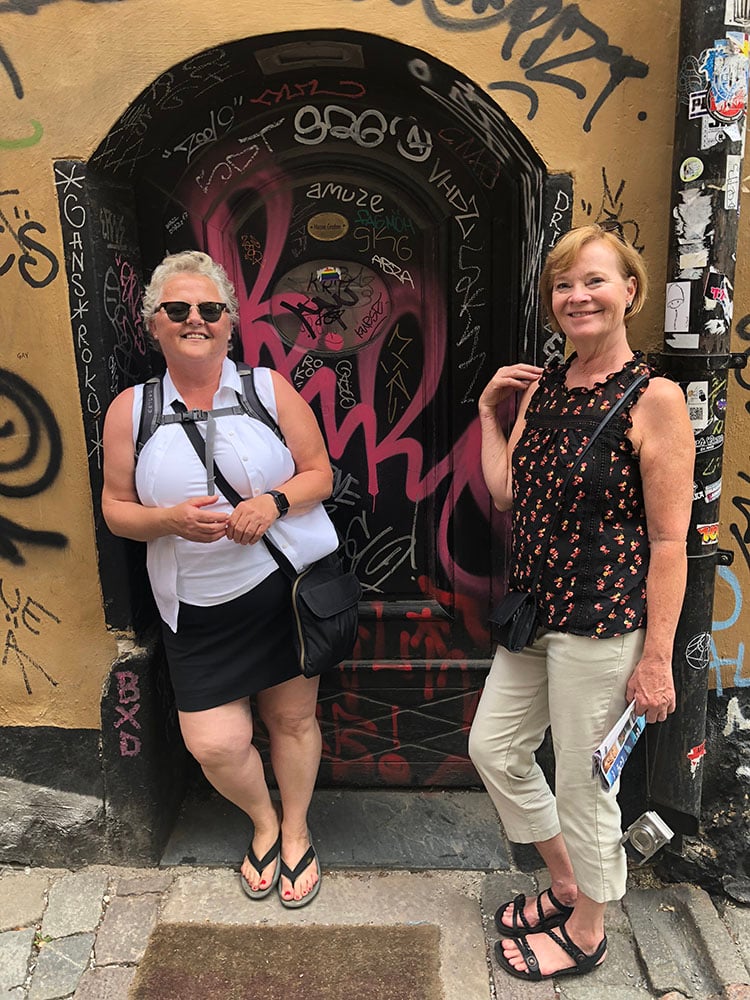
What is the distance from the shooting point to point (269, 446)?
2373mm

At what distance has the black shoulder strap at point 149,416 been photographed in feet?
7.75

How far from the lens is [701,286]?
87.4 inches

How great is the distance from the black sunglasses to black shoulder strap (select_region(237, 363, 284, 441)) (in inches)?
7.9

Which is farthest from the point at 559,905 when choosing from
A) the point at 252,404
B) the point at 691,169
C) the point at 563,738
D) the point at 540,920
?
the point at 691,169

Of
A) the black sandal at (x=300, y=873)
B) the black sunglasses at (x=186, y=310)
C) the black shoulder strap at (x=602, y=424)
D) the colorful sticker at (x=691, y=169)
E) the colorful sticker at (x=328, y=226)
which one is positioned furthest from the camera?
the colorful sticker at (x=328, y=226)

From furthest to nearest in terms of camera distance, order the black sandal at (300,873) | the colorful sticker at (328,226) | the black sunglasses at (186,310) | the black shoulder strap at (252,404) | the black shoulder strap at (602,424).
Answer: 1. the colorful sticker at (328,226)
2. the black sandal at (300,873)
3. the black shoulder strap at (252,404)
4. the black sunglasses at (186,310)
5. the black shoulder strap at (602,424)

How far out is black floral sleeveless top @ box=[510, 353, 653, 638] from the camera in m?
1.94

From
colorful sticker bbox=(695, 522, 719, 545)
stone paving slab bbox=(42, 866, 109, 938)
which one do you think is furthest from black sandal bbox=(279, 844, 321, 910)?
colorful sticker bbox=(695, 522, 719, 545)

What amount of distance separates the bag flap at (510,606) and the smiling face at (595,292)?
27.0 inches

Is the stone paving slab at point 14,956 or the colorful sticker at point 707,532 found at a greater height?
the colorful sticker at point 707,532

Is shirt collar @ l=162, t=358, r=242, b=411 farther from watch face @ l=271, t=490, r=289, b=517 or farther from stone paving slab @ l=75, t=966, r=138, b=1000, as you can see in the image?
stone paving slab @ l=75, t=966, r=138, b=1000

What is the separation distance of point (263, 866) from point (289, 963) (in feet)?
1.18

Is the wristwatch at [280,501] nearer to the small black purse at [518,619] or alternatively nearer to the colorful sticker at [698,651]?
the small black purse at [518,619]

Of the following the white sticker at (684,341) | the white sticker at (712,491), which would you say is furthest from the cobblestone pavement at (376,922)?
the white sticker at (684,341)
